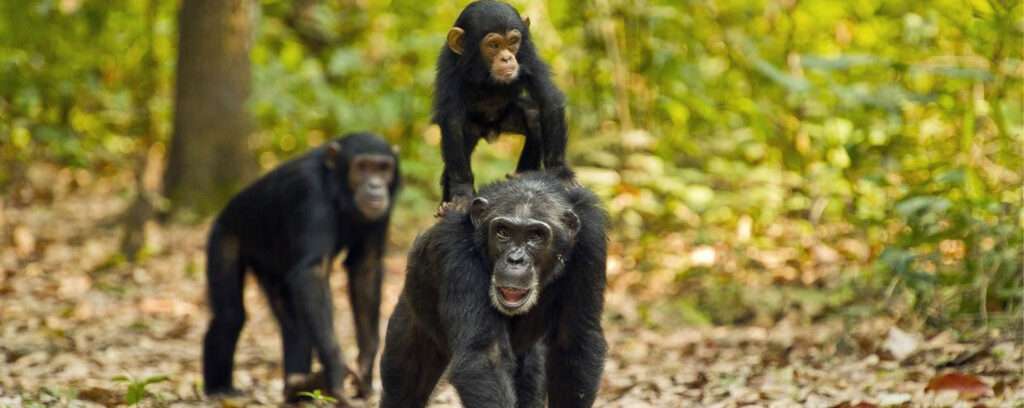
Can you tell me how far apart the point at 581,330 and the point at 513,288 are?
477mm

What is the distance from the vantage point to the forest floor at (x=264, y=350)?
7055 mm

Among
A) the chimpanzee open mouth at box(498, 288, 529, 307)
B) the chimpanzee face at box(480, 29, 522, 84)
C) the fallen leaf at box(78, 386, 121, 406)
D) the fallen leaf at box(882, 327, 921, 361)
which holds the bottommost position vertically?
the fallen leaf at box(78, 386, 121, 406)

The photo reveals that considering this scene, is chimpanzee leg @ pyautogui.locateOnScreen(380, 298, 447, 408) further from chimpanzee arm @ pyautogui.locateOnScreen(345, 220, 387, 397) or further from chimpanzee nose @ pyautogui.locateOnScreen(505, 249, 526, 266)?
chimpanzee arm @ pyautogui.locateOnScreen(345, 220, 387, 397)

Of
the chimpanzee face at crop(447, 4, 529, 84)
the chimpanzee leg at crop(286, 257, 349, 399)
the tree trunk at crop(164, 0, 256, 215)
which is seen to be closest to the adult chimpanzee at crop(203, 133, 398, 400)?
the chimpanzee leg at crop(286, 257, 349, 399)

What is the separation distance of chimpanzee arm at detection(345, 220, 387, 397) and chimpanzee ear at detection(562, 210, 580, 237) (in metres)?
3.26

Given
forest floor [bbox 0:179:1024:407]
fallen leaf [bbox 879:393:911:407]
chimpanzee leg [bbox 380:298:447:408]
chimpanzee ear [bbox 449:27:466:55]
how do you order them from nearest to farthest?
1. chimpanzee ear [bbox 449:27:466:55]
2. chimpanzee leg [bbox 380:298:447:408]
3. fallen leaf [bbox 879:393:911:407]
4. forest floor [bbox 0:179:1024:407]

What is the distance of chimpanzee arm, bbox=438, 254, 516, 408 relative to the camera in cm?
523

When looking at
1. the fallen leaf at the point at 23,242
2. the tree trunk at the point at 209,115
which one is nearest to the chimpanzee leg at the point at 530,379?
the tree trunk at the point at 209,115

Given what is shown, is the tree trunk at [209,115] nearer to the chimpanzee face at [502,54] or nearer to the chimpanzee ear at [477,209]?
the chimpanzee face at [502,54]

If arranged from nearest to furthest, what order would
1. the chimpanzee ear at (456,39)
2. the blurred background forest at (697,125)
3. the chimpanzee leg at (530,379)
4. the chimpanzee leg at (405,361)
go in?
the chimpanzee ear at (456,39) → the chimpanzee leg at (405,361) → the chimpanzee leg at (530,379) → the blurred background forest at (697,125)

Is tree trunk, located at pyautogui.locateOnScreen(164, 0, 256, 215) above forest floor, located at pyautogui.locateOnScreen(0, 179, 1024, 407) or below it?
above

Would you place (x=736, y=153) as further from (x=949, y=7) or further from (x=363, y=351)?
(x=363, y=351)

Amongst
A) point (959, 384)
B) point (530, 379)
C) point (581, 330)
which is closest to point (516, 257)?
point (581, 330)

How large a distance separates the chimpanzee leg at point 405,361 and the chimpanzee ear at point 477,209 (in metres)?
0.79
